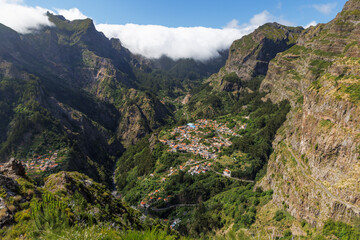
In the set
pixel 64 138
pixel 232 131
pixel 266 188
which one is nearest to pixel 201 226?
pixel 266 188

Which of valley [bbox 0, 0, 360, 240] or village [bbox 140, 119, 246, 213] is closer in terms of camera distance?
valley [bbox 0, 0, 360, 240]

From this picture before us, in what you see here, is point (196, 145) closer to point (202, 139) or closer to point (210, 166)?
point (202, 139)

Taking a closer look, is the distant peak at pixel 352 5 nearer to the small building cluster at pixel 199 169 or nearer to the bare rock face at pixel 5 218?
the small building cluster at pixel 199 169

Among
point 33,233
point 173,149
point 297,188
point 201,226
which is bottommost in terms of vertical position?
point 201,226

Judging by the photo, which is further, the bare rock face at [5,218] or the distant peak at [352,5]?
the distant peak at [352,5]

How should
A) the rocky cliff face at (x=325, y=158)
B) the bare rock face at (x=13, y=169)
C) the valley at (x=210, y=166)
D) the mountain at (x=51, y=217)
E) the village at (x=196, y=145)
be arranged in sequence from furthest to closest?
the village at (x=196, y=145) < the rocky cliff face at (x=325, y=158) < the bare rock face at (x=13, y=169) < the valley at (x=210, y=166) < the mountain at (x=51, y=217)

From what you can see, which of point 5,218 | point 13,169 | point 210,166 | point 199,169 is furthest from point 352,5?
point 13,169

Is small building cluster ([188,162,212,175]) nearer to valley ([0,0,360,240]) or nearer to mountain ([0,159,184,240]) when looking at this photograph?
valley ([0,0,360,240])

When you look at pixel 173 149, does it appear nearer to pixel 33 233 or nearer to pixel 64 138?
pixel 64 138

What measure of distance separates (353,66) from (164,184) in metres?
83.1

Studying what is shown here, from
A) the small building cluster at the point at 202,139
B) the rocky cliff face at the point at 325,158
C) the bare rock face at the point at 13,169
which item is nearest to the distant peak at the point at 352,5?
the rocky cliff face at the point at 325,158

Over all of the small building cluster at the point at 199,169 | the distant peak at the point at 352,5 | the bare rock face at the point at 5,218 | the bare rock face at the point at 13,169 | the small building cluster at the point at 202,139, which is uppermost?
the distant peak at the point at 352,5

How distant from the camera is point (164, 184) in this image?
89.8 m

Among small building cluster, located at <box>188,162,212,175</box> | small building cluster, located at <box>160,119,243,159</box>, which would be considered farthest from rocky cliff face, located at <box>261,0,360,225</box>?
small building cluster, located at <box>160,119,243,159</box>
